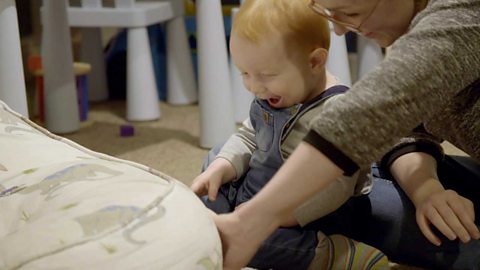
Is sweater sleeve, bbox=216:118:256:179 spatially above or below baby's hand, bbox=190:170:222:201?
above

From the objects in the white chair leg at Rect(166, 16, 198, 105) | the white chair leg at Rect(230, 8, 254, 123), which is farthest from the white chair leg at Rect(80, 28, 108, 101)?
the white chair leg at Rect(230, 8, 254, 123)

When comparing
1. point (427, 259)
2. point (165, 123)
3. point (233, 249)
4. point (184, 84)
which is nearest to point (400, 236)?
point (427, 259)

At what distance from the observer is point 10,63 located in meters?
1.38

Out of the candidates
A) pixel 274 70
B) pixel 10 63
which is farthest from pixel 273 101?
pixel 10 63

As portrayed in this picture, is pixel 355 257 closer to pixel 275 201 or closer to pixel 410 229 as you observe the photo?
pixel 410 229

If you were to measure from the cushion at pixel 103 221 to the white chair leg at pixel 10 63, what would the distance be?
0.53 metres

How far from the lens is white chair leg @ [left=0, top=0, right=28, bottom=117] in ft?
4.51

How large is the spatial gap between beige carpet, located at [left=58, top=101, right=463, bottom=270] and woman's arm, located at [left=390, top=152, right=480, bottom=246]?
1.74 ft

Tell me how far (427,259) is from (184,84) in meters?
1.17

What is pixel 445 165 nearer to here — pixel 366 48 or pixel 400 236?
pixel 400 236

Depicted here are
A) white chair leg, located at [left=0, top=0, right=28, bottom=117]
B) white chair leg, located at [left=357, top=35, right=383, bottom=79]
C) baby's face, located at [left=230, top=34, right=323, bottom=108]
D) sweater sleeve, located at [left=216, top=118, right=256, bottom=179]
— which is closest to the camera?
baby's face, located at [left=230, top=34, right=323, bottom=108]

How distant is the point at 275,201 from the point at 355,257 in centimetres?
32

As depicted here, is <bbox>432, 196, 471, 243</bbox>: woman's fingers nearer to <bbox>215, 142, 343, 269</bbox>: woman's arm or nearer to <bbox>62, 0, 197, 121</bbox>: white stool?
<bbox>215, 142, 343, 269</bbox>: woman's arm

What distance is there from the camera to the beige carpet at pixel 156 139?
5.15ft
